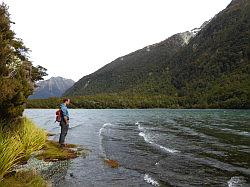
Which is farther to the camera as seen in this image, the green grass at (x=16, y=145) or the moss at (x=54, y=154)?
the moss at (x=54, y=154)

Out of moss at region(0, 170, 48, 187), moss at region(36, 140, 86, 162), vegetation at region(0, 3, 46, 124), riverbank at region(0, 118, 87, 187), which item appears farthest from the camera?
moss at region(36, 140, 86, 162)

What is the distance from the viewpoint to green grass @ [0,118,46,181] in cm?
1246

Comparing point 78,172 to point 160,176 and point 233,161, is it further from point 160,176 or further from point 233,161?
point 233,161

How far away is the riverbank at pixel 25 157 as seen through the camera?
12617mm

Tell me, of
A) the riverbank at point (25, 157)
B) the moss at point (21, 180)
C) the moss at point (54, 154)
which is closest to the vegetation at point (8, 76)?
the riverbank at point (25, 157)

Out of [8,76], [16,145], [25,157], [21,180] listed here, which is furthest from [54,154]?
[21,180]

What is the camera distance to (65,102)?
22766mm

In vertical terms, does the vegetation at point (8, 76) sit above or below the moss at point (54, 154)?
above

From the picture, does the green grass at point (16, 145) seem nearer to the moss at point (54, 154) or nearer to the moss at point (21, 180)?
the moss at point (21, 180)

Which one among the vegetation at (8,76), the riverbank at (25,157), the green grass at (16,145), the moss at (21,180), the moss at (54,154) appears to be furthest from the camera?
the moss at (54,154)

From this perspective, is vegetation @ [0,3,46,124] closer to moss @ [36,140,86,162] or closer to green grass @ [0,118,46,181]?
green grass @ [0,118,46,181]

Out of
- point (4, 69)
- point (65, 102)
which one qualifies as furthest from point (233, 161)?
point (4, 69)

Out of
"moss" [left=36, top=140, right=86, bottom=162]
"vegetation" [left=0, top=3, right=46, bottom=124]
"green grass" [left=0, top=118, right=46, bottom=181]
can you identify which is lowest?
"moss" [left=36, top=140, right=86, bottom=162]

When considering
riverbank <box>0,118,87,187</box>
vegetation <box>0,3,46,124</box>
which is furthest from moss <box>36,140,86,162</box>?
vegetation <box>0,3,46,124</box>
